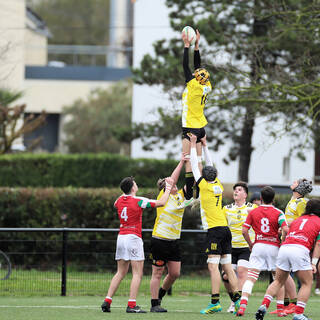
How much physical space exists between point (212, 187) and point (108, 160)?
55.7ft

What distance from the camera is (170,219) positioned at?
11.7 metres

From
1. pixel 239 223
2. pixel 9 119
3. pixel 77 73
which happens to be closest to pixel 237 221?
pixel 239 223

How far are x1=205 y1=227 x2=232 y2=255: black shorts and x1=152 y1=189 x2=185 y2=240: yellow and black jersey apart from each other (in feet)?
2.01

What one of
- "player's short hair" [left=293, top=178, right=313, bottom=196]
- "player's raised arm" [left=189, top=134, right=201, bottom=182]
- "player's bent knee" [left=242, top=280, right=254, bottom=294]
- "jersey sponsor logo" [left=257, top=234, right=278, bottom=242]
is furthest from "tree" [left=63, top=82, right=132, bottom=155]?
"player's bent knee" [left=242, top=280, right=254, bottom=294]

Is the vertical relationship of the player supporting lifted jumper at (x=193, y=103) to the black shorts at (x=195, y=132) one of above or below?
above

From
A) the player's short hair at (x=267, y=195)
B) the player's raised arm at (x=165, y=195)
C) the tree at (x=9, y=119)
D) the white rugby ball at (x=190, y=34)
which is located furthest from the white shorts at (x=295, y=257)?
the tree at (x=9, y=119)

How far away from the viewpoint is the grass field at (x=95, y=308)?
10.8m

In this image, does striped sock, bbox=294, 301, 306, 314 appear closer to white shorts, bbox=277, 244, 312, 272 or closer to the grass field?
white shorts, bbox=277, 244, 312, 272

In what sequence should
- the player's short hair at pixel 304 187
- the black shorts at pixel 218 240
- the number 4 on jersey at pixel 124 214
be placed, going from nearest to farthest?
the black shorts at pixel 218 240, the number 4 on jersey at pixel 124 214, the player's short hair at pixel 304 187

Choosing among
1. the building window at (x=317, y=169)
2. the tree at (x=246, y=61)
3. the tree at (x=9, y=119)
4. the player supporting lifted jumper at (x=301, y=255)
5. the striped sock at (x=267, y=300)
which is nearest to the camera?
the striped sock at (x=267, y=300)

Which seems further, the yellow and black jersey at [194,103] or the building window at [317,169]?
the building window at [317,169]

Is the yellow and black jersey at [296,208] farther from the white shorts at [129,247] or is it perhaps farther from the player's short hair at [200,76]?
the white shorts at [129,247]

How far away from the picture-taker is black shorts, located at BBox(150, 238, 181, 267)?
38.2 ft

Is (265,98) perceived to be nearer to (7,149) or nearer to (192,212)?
(192,212)
